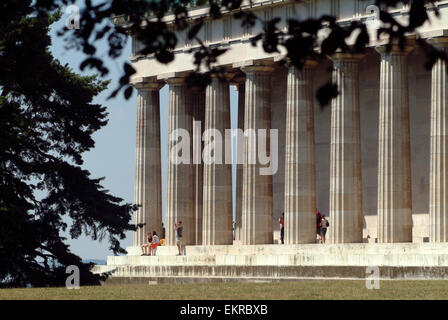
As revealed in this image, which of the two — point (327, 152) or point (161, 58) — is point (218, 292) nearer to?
point (161, 58)

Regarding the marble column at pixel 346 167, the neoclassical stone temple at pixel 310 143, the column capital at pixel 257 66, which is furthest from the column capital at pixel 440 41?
the column capital at pixel 257 66

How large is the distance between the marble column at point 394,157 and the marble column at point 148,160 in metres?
28.9

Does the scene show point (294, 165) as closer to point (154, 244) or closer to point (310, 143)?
point (310, 143)

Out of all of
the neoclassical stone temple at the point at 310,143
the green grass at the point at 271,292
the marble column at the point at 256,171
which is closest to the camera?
the green grass at the point at 271,292

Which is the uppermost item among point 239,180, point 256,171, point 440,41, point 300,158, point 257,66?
point 440,41

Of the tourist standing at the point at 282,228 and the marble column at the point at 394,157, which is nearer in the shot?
the marble column at the point at 394,157

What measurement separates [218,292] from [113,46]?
107 ft

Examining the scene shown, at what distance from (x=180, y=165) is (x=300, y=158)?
16.4 meters

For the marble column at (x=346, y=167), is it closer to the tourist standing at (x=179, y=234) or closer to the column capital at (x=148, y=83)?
the tourist standing at (x=179, y=234)

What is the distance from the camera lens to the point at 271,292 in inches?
2328

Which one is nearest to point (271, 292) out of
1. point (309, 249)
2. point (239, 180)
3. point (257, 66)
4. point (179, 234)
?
point (309, 249)

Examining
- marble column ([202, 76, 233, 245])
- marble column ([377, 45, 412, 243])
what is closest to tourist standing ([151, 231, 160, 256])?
marble column ([202, 76, 233, 245])

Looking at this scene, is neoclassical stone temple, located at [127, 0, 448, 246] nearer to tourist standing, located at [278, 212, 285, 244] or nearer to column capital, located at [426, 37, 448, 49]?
column capital, located at [426, 37, 448, 49]

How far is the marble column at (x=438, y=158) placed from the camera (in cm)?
8819
